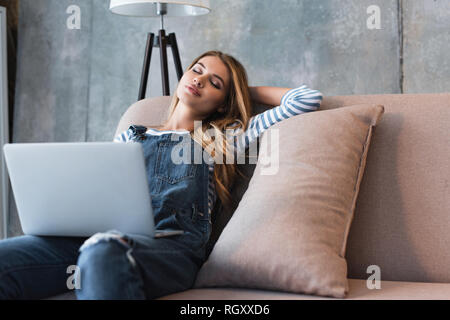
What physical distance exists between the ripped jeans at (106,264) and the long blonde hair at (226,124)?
16 cm

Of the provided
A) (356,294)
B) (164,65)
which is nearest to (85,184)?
(356,294)

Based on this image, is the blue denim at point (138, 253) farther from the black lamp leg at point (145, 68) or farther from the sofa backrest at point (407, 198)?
the black lamp leg at point (145, 68)

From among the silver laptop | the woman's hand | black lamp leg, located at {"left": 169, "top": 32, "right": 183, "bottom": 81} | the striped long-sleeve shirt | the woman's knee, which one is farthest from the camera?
black lamp leg, located at {"left": 169, "top": 32, "right": 183, "bottom": 81}

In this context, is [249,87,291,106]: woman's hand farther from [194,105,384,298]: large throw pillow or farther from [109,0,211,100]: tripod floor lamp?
[109,0,211,100]: tripod floor lamp

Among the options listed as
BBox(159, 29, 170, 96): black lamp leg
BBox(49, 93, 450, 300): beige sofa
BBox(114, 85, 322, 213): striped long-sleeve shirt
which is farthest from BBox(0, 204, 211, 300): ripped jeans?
BBox(159, 29, 170, 96): black lamp leg

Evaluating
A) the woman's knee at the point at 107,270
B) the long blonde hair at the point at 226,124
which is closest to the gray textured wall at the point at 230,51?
the long blonde hair at the point at 226,124

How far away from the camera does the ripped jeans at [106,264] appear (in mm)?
1035

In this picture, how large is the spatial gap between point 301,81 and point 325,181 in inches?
63.7

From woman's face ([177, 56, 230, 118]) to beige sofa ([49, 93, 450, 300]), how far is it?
0.59 meters

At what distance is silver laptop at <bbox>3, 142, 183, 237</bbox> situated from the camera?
113cm

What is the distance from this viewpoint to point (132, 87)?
3.26m

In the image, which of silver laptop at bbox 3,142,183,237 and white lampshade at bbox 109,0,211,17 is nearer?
silver laptop at bbox 3,142,183,237
